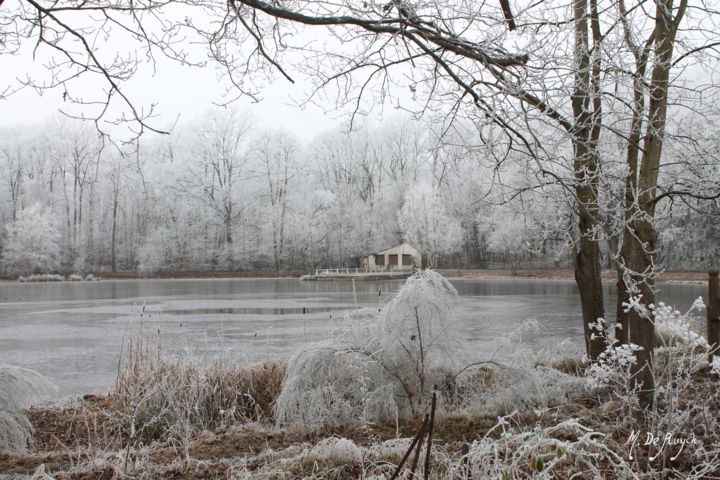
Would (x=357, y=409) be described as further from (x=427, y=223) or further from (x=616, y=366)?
(x=427, y=223)

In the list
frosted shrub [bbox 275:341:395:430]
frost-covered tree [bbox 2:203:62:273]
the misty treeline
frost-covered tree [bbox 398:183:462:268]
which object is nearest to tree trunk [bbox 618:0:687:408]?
frosted shrub [bbox 275:341:395:430]

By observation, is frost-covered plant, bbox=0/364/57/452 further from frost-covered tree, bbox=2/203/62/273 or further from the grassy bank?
frost-covered tree, bbox=2/203/62/273

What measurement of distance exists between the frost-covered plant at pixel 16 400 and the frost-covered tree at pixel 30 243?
51.2 meters

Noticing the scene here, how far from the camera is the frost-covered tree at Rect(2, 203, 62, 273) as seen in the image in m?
50.4

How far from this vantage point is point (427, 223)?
56062 millimetres

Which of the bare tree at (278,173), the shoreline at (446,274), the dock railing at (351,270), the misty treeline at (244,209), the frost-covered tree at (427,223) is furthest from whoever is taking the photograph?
the bare tree at (278,173)

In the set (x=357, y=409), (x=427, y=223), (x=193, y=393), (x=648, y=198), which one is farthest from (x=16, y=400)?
(x=427, y=223)

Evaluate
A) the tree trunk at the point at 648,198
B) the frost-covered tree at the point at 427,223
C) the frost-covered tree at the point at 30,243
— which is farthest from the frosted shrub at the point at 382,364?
the frost-covered tree at the point at 30,243

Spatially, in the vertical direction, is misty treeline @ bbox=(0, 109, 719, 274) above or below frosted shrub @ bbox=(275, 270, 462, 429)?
above

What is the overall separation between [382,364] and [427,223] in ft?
169

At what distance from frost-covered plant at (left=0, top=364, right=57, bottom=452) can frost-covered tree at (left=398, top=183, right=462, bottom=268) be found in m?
50.0

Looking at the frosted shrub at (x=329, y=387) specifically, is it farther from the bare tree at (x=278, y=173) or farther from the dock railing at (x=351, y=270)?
the bare tree at (x=278, y=173)

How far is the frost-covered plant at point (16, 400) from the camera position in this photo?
4.45m
